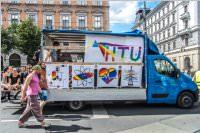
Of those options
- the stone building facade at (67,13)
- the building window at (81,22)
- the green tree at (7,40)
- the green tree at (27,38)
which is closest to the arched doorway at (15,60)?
the stone building facade at (67,13)

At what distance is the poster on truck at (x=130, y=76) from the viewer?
10466 mm

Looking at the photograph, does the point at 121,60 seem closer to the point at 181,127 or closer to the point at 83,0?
the point at 181,127

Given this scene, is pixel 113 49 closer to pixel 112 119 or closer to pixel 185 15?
pixel 112 119

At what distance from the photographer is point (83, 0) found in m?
53.9

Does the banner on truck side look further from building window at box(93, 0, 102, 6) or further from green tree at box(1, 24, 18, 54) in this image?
building window at box(93, 0, 102, 6)

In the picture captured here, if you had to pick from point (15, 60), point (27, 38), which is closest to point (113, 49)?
point (27, 38)

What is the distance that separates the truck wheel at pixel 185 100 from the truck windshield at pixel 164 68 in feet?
2.85

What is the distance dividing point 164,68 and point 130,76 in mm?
1321

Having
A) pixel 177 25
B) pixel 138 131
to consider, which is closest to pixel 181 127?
pixel 138 131

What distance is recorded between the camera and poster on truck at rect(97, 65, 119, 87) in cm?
1030

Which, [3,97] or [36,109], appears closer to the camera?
[36,109]

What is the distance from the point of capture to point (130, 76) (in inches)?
413

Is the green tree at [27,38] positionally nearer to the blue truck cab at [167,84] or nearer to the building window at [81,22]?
the building window at [81,22]

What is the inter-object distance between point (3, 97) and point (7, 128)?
234 inches
